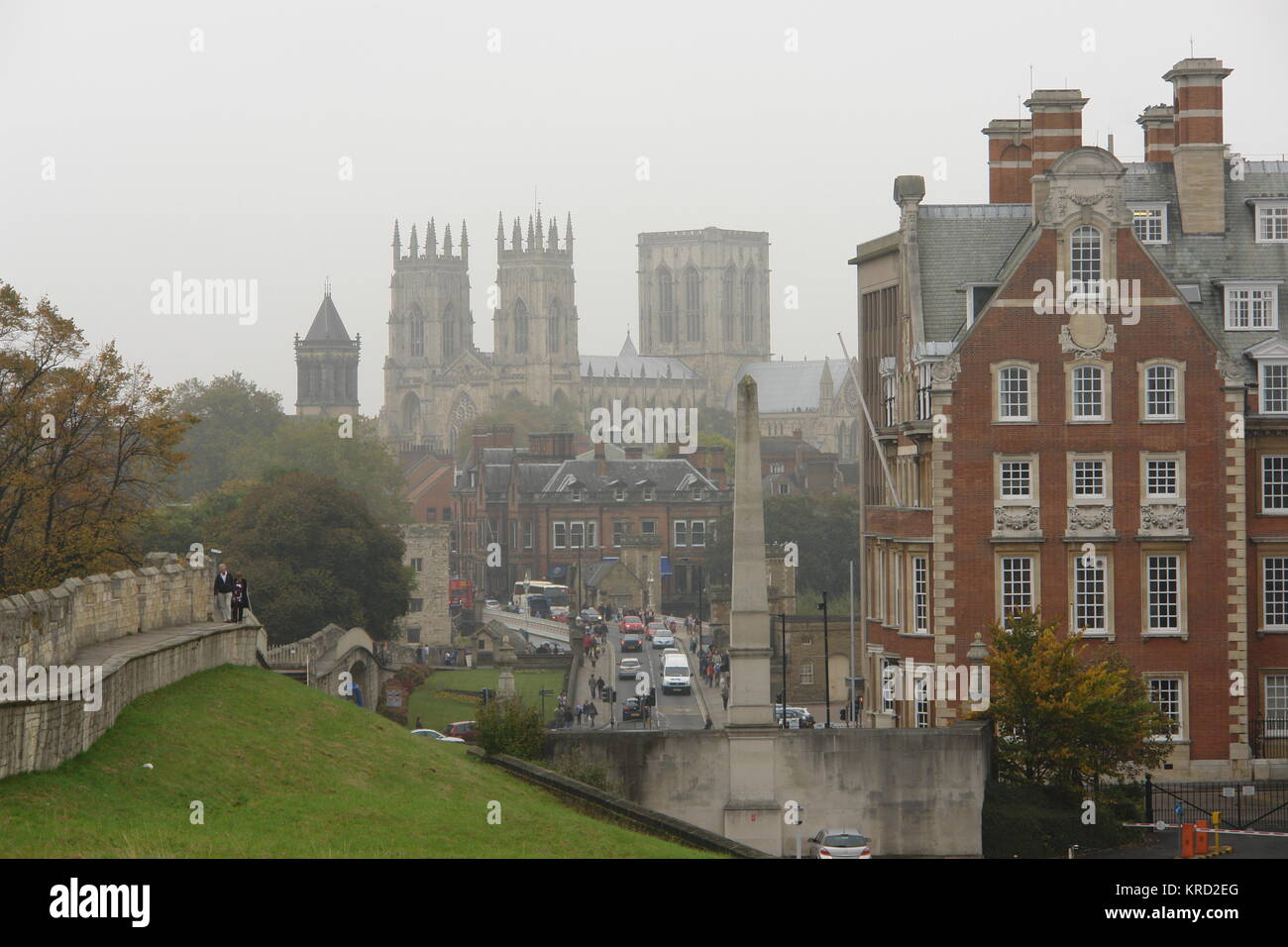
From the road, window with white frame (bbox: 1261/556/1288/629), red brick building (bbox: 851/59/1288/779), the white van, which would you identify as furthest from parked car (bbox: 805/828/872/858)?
the white van

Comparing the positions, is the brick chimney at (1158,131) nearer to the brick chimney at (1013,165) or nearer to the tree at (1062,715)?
the brick chimney at (1013,165)

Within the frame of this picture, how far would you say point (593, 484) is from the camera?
14888 centimetres

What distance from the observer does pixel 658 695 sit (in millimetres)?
84812

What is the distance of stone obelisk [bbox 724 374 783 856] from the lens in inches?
1655

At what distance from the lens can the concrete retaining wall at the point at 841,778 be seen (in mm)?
42812

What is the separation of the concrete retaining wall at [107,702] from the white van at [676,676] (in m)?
43.7

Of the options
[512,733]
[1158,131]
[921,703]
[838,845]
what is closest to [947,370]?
[921,703]

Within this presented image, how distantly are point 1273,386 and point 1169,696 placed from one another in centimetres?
852

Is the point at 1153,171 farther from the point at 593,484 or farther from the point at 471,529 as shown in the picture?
the point at 471,529

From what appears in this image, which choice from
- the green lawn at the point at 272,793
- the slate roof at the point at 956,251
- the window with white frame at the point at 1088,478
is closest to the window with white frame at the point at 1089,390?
the window with white frame at the point at 1088,478

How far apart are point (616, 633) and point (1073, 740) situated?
73309mm

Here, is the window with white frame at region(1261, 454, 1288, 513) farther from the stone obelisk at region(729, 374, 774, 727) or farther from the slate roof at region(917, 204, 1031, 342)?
the stone obelisk at region(729, 374, 774, 727)
